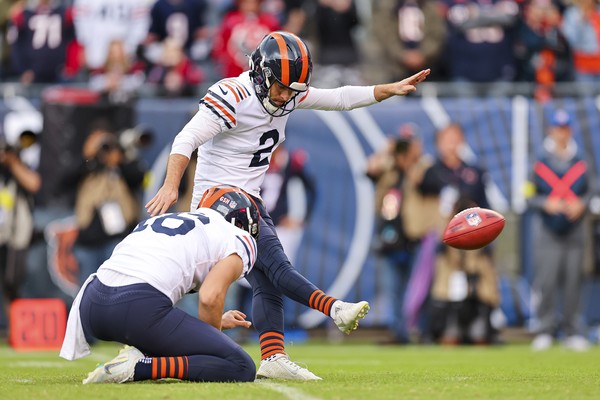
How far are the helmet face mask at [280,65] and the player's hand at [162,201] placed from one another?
0.87 m

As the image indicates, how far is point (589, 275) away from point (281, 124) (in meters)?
6.26

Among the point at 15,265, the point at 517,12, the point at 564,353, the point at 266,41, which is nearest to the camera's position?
the point at 266,41

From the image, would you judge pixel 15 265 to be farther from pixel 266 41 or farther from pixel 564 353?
pixel 266 41

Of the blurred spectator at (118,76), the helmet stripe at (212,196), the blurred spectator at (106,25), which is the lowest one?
the helmet stripe at (212,196)

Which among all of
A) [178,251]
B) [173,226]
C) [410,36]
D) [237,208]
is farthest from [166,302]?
[410,36]

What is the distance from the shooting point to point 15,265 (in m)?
11.8

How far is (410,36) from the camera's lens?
13.0 m

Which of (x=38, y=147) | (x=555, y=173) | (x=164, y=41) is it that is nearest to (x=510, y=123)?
(x=555, y=173)

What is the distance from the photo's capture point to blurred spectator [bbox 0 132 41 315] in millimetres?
11586

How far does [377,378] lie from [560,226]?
16.5 ft

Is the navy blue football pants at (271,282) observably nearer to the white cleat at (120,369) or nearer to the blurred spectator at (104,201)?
the white cleat at (120,369)

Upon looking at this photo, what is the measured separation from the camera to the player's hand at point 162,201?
224 inches

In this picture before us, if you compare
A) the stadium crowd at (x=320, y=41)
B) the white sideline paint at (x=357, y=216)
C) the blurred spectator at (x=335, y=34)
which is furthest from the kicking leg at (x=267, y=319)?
the blurred spectator at (x=335, y=34)

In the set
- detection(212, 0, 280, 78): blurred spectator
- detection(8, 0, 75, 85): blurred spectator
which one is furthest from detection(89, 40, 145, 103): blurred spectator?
detection(212, 0, 280, 78): blurred spectator
